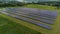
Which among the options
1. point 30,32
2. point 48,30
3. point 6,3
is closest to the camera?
point 30,32

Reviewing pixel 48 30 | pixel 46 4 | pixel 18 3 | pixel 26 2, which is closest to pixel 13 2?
pixel 18 3

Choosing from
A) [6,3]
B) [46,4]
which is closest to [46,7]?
[46,4]

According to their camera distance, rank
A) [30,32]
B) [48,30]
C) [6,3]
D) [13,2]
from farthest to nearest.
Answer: [13,2] < [6,3] < [48,30] < [30,32]

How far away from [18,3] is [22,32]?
6247 millimetres

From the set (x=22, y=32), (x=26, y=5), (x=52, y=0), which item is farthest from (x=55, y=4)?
(x=22, y=32)

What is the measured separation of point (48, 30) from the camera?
4.04 m

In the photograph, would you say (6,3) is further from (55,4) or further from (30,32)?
(30,32)

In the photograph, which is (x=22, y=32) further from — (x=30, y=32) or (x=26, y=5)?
(x=26, y=5)

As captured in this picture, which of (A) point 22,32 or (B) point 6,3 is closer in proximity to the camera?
(A) point 22,32

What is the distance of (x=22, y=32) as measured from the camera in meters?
3.73

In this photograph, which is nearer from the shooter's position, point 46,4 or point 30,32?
point 30,32

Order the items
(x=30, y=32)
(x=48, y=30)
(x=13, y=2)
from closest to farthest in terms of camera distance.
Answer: (x=30, y=32)
(x=48, y=30)
(x=13, y=2)

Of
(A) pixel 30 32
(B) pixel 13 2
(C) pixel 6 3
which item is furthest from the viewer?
(B) pixel 13 2

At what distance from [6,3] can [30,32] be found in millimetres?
5853
